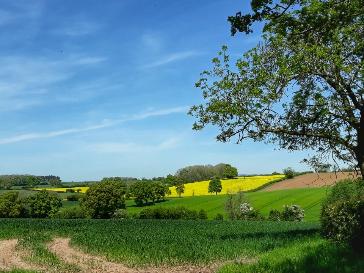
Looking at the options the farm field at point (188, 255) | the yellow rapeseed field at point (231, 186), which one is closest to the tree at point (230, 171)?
the yellow rapeseed field at point (231, 186)

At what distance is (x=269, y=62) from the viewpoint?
25.9m

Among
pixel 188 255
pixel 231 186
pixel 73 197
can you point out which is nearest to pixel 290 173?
pixel 231 186

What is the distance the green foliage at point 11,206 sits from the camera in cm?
9381

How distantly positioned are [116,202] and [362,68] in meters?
72.4

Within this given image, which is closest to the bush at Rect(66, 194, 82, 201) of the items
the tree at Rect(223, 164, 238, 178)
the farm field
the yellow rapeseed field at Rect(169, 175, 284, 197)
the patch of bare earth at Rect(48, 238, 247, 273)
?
the yellow rapeseed field at Rect(169, 175, 284, 197)

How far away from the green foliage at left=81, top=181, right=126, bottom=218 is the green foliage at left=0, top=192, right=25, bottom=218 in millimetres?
16785

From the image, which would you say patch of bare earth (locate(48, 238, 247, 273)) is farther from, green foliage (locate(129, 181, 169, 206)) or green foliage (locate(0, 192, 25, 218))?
green foliage (locate(129, 181, 169, 206))

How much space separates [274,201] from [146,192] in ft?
111

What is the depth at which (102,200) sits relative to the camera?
86938mm

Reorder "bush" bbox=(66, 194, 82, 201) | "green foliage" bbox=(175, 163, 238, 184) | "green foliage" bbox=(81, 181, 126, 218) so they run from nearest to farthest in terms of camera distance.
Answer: "green foliage" bbox=(81, 181, 126, 218), "bush" bbox=(66, 194, 82, 201), "green foliage" bbox=(175, 163, 238, 184)

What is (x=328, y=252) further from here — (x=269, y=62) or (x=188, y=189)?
(x=188, y=189)

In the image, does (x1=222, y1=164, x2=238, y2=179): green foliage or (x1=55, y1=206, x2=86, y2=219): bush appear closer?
(x1=55, y1=206, x2=86, y2=219): bush

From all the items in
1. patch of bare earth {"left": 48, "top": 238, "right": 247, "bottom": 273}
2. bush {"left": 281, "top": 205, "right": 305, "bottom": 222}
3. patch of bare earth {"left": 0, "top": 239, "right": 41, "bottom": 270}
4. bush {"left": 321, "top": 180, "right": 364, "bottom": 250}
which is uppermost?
bush {"left": 321, "top": 180, "right": 364, "bottom": 250}

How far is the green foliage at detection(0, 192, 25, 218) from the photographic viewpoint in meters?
93.8
